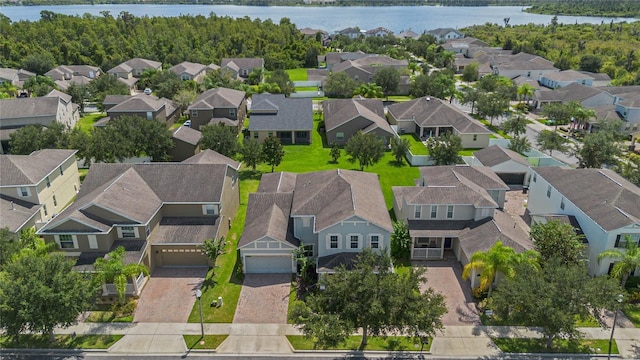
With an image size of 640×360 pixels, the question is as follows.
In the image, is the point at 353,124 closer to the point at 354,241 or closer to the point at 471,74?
the point at 354,241

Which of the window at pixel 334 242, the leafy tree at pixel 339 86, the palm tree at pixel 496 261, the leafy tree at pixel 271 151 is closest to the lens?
the palm tree at pixel 496 261

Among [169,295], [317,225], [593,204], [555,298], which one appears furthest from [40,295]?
[593,204]

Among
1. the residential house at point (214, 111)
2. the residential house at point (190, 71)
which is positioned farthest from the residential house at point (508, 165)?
the residential house at point (190, 71)

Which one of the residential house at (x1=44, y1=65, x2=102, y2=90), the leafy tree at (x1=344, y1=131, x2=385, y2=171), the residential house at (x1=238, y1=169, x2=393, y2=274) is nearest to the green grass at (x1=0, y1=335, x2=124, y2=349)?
the residential house at (x1=238, y1=169, x2=393, y2=274)

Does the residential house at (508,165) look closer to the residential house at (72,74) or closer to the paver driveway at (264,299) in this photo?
the paver driveway at (264,299)

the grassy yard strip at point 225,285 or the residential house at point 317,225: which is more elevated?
the residential house at point 317,225

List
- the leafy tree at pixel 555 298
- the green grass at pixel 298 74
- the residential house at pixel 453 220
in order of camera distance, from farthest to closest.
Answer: the green grass at pixel 298 74 → the residential house at pixel 453 220 → the leafy tree at pixel 555 298

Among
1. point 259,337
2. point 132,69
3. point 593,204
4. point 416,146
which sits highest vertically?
point 593,204
